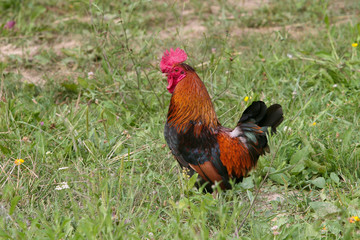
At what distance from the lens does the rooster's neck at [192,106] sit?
3.20m

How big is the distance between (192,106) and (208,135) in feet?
0.77

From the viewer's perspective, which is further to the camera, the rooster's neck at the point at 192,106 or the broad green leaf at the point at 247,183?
the broad green leaf at the point at 247,183

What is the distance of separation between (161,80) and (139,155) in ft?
3.31

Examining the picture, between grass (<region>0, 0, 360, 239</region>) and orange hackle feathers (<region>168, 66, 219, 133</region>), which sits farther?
orange hackle feathers (<region>168, 66, 219, 133</region>)

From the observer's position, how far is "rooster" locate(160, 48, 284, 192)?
10.2ft

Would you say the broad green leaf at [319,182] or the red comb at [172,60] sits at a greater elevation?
the red comb at [172,60]

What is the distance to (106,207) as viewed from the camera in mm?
2625

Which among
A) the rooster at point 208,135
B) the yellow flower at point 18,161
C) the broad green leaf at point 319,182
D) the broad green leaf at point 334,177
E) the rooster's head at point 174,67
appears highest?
the rooster's head at point 174,67

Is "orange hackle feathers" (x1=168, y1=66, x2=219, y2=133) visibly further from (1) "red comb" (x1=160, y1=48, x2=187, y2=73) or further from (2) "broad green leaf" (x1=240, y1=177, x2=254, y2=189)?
(2) "broad green leaf" (x1=240, y1=177, x2=254, y2=189)

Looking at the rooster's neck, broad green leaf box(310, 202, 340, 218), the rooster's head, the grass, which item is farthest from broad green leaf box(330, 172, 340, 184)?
the rooster's head

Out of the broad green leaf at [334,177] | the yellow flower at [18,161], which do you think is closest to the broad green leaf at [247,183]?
the broad green leaf at [334,177]

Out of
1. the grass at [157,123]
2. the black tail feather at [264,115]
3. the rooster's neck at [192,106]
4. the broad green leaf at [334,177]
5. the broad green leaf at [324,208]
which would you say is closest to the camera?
the grass at [157,123]

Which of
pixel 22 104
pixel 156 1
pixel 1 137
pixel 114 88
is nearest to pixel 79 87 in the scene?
pixel 114 88

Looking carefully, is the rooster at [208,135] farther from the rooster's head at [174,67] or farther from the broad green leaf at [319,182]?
the broad green leaf at [319,182]
